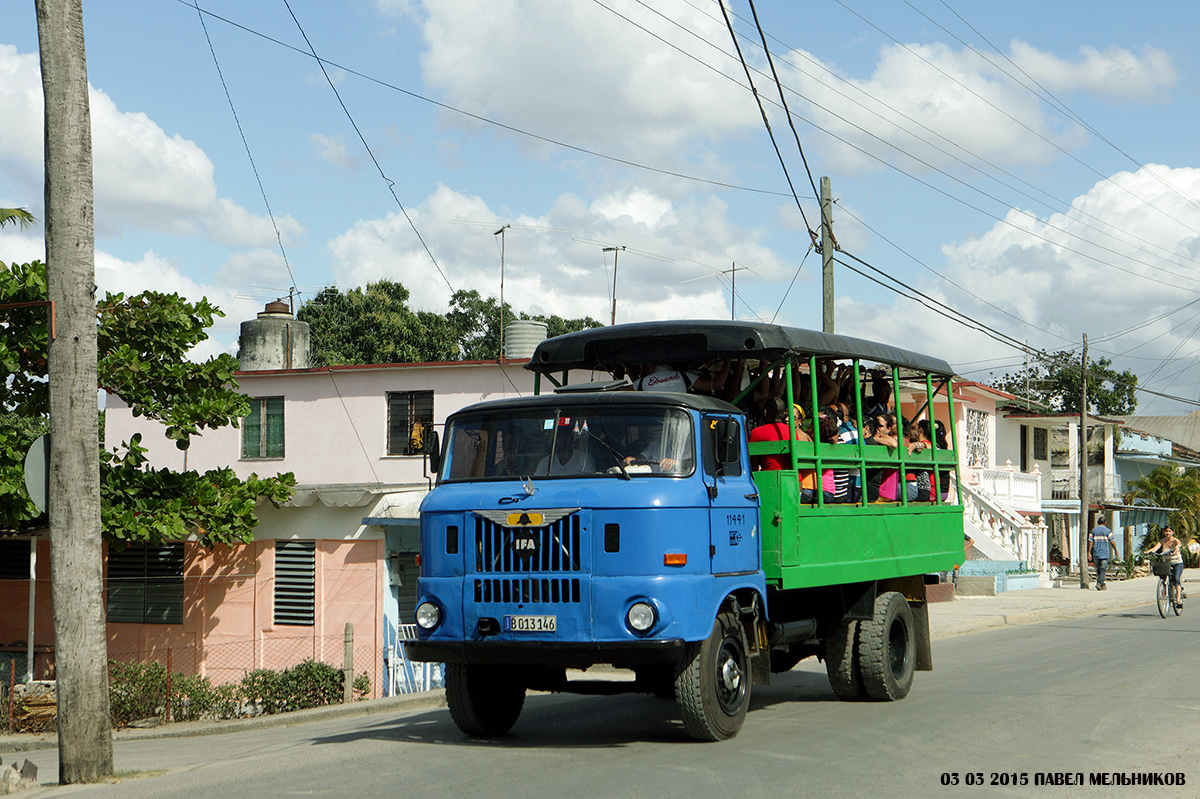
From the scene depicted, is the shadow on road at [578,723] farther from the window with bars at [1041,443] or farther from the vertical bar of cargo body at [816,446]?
the window with bars at [1041,443]

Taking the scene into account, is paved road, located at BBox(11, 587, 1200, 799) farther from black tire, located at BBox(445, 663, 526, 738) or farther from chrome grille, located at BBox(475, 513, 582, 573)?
chrome grille, located at BBox(475, 513, 582, 573)

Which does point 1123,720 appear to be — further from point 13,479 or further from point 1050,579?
point 1050,579

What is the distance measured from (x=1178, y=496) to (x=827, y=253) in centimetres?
3418

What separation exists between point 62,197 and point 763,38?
9.78 meters

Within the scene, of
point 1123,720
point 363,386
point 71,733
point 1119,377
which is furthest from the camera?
point 1119,377

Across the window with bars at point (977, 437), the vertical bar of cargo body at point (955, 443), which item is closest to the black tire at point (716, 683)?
the vertical bar of cargo body at point (955, 443)

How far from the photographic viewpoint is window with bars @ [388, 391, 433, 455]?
2591cm

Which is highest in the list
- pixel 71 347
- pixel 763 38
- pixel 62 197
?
pixel 763 38

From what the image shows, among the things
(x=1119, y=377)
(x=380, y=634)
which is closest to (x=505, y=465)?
(x=380, y=634)

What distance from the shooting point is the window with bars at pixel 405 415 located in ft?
85.0

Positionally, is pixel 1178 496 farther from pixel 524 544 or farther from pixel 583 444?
pixel 524 544

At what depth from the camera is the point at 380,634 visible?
18469mm

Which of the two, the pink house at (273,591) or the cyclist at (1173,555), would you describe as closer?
the pink house at (273,591)

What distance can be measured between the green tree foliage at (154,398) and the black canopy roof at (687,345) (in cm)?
755
